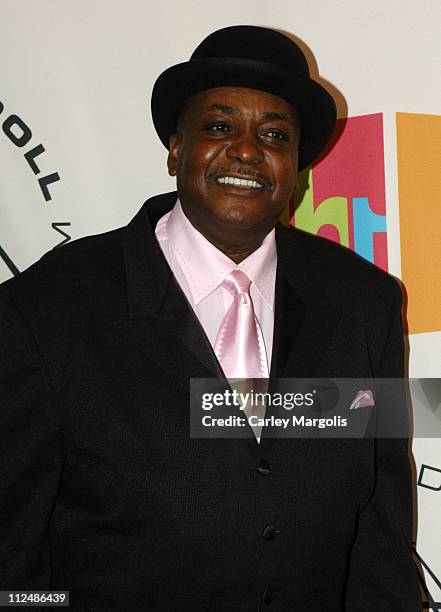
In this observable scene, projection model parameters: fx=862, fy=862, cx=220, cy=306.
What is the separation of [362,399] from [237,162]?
1.39 feet

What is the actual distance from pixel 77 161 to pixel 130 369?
2.08 ft

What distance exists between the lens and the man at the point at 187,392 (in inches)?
47.9

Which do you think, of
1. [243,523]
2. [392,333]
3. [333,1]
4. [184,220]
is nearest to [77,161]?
[184,220]

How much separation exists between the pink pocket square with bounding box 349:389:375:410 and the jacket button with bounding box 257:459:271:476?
19 cm

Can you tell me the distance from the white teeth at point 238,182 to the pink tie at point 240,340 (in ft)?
0.50

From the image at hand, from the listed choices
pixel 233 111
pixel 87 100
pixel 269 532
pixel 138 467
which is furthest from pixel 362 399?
pixel 87 100

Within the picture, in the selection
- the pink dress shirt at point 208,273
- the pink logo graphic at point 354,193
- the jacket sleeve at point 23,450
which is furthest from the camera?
the pink logo graphic at point 354,193

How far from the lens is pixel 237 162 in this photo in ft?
4.15

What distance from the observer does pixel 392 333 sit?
143 cm

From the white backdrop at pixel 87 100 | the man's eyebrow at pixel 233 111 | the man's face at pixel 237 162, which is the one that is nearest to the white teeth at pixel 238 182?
A: the man's face at pixel 237 162

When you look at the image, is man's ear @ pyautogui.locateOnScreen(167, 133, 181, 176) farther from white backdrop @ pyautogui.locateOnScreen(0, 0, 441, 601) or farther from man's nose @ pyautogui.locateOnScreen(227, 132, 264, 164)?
white backdrop @ pyautogui.locateOnScreen(0, 0, 441, 601)

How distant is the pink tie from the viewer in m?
1.29

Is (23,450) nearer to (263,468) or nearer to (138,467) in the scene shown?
(138,467)

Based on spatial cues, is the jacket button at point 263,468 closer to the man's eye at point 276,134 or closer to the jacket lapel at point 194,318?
the jacket lapel at point 194,318
